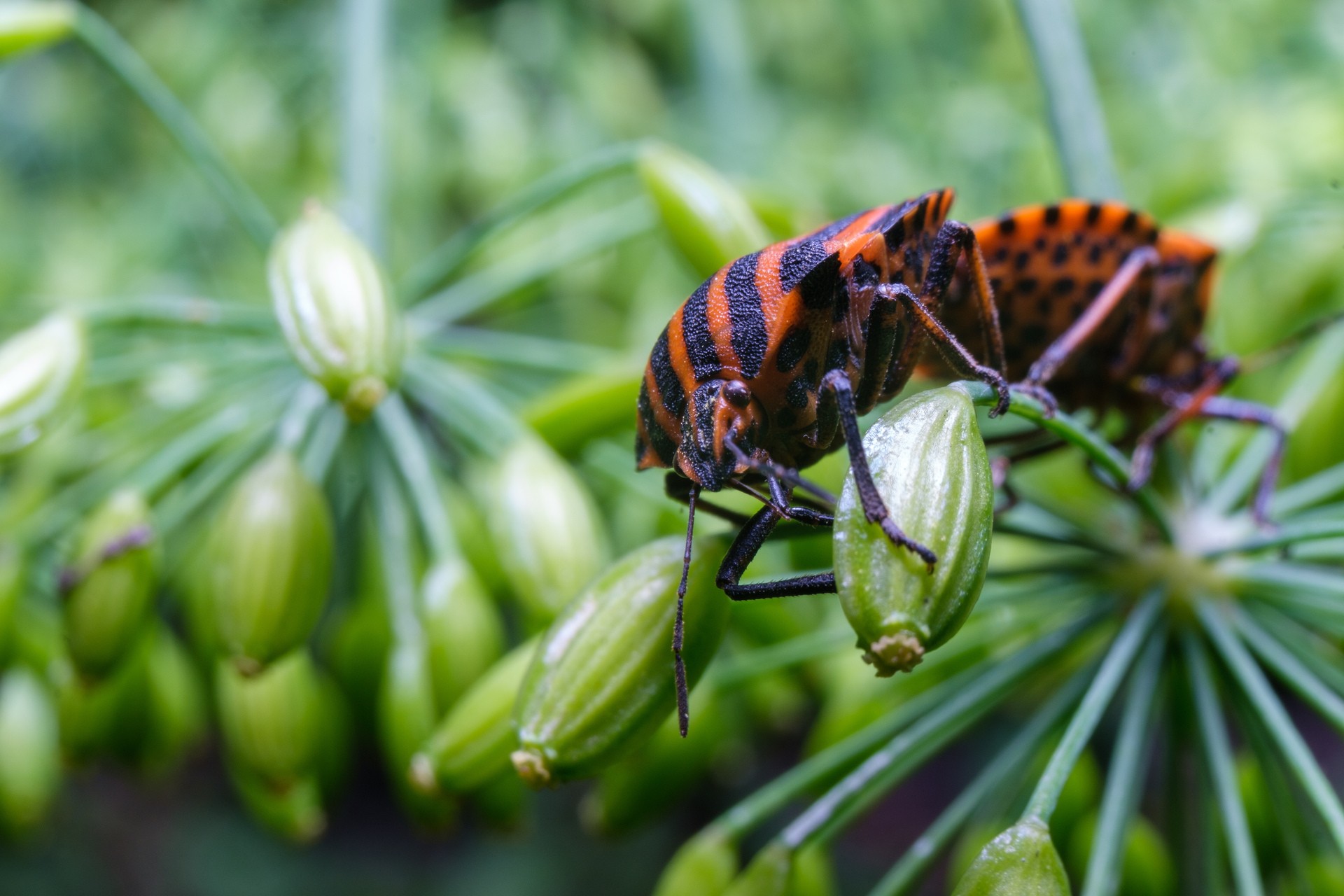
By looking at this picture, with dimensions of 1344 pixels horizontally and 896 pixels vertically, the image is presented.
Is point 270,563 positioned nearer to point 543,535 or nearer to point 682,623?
point 543,535

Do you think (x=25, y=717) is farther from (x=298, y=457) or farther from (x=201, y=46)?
(x=201, y=46)

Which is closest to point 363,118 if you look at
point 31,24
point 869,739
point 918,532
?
point 31,24

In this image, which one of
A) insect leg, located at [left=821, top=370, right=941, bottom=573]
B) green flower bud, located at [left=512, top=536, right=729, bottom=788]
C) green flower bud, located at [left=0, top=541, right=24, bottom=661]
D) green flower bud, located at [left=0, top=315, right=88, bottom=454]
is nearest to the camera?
insect leg, located at [left=821, top=370, right=941, bottom=573]

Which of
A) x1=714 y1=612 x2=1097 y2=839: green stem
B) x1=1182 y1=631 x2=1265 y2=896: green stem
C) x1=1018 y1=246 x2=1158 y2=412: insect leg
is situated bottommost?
x1=1182 y1=631 x2=1265 y2=896: green stem

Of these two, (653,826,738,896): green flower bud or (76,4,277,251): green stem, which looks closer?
(653,826,738,896): green flower bud

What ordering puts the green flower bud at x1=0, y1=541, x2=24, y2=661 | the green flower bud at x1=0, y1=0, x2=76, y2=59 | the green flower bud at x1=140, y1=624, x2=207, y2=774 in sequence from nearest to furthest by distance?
the green flower bud at x1=0, y1=541, x2=24, y2=661, the green flower bud at x1=0, y1=0, x2=76, y2=59, the green flower bud at x1=140, y1=624, x2=207, y2=774

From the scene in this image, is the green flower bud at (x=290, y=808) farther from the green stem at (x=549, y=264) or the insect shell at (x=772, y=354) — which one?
the insect shell at (x=772, y=354)

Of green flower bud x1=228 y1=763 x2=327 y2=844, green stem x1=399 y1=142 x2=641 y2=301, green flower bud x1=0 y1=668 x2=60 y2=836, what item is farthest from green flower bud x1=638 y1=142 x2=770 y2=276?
green flower bud x1=0 y1=668 x2=60 y2=836

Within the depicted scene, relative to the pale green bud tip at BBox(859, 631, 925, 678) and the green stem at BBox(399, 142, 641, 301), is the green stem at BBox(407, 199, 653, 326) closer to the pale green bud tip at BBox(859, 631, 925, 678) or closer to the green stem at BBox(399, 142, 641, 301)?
the green stem at BBox(399, 142, 641, 301)

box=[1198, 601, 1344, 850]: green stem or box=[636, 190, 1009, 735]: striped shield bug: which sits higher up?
box=[636, 190, 1009, 735]: striped shield bug
